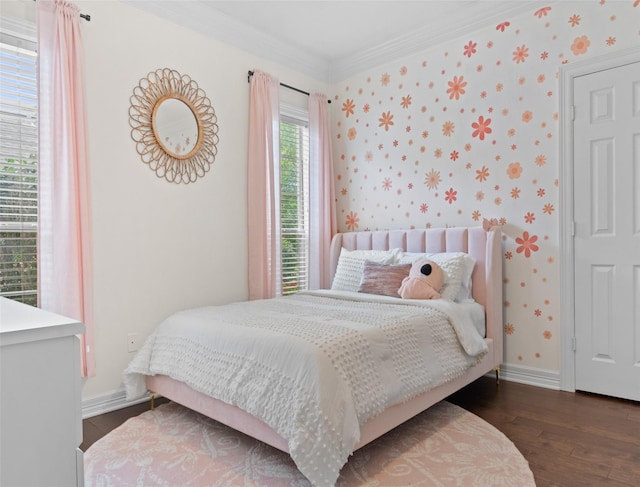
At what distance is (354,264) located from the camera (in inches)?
140

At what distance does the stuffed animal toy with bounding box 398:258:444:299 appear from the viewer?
2.89 metres

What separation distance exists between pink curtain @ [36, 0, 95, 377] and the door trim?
3076mm

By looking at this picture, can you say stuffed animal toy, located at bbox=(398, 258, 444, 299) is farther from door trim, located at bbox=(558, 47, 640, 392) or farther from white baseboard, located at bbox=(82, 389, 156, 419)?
white baseboard, located at bbox=(82, 389, 156, 419)

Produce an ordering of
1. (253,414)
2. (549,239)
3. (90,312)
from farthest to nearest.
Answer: (549,239), (90,312), (253,414)

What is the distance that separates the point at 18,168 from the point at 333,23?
8.36 ft

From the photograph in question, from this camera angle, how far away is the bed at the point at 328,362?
1686 mm

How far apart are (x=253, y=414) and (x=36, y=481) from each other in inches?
48.1

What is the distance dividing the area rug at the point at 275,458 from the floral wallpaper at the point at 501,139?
4.04 ft

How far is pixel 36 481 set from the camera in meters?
0.71

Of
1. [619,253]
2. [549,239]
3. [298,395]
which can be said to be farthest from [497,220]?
[298,395]

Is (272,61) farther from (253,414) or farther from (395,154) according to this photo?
(253,414)

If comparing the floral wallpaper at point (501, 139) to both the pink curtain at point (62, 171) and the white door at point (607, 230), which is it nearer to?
the white door at point (607, 230)

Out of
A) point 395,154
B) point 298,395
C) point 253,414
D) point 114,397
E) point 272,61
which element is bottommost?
point 114,397

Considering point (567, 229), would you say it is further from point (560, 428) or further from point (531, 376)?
point (560, 428)
